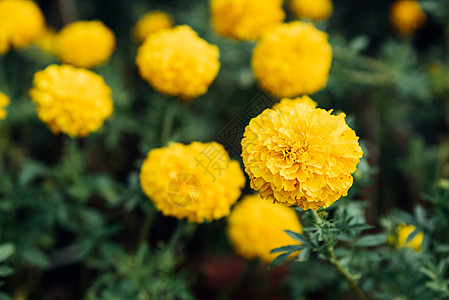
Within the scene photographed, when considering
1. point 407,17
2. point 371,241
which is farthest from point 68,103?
point 407,17

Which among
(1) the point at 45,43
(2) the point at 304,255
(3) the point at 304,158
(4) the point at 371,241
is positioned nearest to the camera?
(3) the point at 304,158

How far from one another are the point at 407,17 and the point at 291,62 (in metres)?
1.38

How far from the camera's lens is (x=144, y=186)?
4.60 feet

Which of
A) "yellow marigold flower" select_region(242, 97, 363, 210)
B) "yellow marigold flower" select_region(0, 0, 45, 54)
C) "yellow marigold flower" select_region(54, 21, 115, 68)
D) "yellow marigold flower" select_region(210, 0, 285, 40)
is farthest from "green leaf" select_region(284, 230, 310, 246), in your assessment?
"yellow marigold flower" select_region(0, 0, 45, 54)

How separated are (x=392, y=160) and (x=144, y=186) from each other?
6.96ft

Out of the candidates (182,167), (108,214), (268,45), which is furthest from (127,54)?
(182,167)

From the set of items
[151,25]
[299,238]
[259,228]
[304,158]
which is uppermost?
[304,158]

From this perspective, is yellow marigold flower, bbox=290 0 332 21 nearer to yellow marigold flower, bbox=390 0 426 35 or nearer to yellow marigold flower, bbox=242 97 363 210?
yellow marigold flower, bbox=390 0 426 35

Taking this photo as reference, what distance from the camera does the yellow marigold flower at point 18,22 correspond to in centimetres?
229

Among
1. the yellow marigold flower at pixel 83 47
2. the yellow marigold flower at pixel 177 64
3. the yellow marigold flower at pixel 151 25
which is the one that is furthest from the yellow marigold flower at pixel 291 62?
the yellow marigold flower at pixel 151 25

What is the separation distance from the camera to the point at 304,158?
999mm

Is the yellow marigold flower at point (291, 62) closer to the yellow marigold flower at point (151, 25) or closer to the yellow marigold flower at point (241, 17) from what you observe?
the yellow marigold flower at point (241, 17)

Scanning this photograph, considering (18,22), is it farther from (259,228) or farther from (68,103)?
(259,228)

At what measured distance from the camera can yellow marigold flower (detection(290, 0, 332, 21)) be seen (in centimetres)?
283
